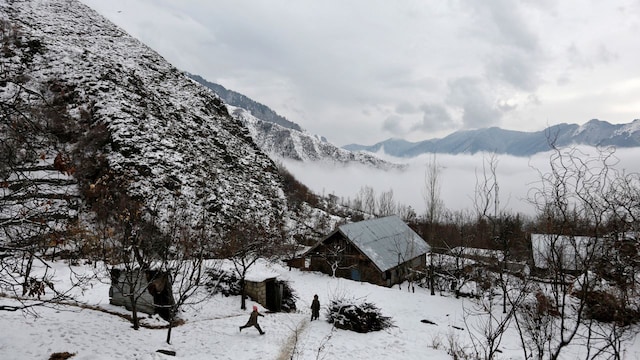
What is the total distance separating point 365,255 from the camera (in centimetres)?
3303

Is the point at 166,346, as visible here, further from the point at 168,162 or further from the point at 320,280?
the point at 168,162

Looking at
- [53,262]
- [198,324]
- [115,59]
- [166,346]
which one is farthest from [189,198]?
[115,59]

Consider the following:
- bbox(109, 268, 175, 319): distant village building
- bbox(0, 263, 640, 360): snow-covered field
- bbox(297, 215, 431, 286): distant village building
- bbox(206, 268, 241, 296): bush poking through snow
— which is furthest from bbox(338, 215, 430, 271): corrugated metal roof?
bbox(109, 268, 175, 319): distant village building

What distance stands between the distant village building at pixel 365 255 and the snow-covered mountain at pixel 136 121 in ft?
48.1

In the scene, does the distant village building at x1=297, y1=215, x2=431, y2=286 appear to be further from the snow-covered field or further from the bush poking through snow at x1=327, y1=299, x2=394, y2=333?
the bush poking through snow at x1=327, y1=299, x2=394, y2=333

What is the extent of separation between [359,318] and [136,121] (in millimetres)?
42102

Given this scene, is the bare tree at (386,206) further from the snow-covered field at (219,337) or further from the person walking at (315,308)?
the person walking at (315,308)

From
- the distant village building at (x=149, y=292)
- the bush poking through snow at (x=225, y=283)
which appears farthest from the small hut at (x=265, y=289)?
the distant village building at (x=149, y=292)

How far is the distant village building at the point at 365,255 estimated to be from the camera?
3312 cm

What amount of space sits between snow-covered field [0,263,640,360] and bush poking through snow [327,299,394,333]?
473mm

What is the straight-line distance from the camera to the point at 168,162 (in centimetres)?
4425

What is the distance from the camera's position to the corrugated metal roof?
33.7 meters

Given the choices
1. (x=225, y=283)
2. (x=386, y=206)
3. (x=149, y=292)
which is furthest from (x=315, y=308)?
(x=386, y=206)

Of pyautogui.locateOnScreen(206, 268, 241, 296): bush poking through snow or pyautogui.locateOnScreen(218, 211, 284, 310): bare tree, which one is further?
pyautogui.locateOnScreen(218, 211, 284, 310): bare tree
